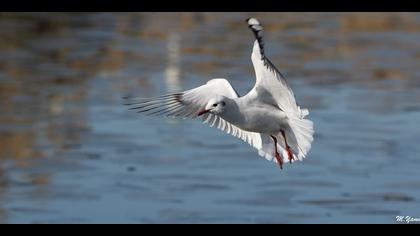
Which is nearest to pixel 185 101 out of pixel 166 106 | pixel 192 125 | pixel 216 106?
pixel 166 106

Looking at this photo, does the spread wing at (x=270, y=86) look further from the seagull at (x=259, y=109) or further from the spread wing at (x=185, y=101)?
the spread wing at (x=185, y=101)

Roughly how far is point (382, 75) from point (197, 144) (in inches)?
204

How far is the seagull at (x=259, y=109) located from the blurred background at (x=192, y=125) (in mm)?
5311

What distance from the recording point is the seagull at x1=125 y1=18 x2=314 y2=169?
613cm

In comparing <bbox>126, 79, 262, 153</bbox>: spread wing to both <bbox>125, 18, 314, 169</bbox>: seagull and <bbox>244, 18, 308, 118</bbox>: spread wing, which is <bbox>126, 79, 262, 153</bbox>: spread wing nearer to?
<bbox>125, 18, 314, 169</bbox>: seagull

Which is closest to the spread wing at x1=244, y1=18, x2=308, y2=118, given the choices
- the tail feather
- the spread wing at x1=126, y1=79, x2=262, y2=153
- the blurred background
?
the tail feather

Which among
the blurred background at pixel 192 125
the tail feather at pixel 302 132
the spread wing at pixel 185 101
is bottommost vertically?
the tail feather at pixel 302 132

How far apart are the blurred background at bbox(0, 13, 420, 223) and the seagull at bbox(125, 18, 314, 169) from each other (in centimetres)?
531

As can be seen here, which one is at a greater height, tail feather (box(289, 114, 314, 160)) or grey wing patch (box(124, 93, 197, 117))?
grey wing patch (box(124, 93, 197, 117))

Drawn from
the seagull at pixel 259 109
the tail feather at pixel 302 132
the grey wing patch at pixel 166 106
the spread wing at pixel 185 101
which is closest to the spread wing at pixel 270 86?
the seagull at pixel 259 109

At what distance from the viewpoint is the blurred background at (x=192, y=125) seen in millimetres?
12586

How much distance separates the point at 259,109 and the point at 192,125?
9435 millimetres

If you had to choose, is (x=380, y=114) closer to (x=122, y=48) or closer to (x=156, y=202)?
(x=156, y=202)

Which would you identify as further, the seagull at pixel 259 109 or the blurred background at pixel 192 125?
the blurred background at pixel 192 125
